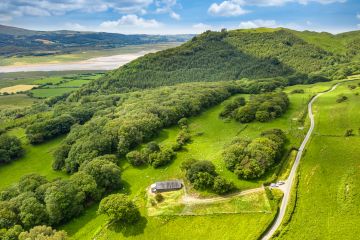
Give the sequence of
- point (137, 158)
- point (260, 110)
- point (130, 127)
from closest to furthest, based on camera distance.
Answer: point (137, 158) < point (130, 127) < point (260, 110)

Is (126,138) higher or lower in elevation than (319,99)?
lower

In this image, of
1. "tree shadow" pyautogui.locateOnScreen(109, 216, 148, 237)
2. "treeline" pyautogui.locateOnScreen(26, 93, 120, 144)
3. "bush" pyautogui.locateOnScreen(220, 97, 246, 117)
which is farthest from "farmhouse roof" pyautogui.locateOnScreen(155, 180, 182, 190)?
"treeline" pyautogui.locateOnScreen(26, 93, 120, 144)

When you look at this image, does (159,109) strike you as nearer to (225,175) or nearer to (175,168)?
(175,168)

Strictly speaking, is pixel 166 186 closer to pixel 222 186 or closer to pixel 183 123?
pixel 222 186

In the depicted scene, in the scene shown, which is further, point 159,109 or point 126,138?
point 159,109

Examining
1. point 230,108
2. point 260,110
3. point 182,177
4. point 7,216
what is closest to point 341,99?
point 260,110

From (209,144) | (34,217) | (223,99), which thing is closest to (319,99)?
(223,99)

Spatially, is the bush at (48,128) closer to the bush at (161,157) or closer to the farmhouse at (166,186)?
the bush at (161,157)
